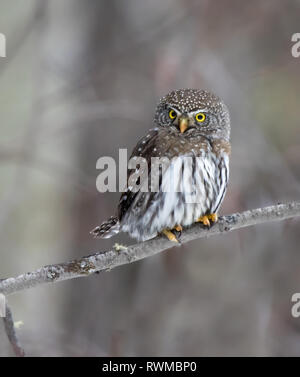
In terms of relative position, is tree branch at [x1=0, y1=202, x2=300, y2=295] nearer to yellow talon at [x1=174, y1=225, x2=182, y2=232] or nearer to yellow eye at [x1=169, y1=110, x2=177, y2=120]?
yellow talon at [x1=174, y1=225, x2=182, y2=232]

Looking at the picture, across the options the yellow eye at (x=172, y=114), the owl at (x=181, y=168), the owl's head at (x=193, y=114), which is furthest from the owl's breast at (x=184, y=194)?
the yellow eye at (x=172, y=114)

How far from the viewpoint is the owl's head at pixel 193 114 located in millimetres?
5152

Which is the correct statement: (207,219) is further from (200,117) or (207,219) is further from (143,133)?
(143,133)

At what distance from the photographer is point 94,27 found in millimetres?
7578

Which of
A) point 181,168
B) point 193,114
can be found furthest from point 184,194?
point 193,114

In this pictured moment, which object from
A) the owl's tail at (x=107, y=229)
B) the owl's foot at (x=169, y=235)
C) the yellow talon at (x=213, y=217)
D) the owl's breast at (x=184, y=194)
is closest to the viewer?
the owl's foot at (x=169, y=235)

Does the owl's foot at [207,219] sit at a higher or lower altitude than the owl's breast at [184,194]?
lower

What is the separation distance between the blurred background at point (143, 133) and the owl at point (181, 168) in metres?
1.10

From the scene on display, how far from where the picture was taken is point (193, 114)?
17.0ft

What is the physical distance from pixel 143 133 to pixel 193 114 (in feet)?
5.09

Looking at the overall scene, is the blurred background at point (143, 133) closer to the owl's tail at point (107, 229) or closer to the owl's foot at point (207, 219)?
the owl's tail at point (107, 229)

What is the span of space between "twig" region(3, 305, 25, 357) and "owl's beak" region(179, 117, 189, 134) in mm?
2142
